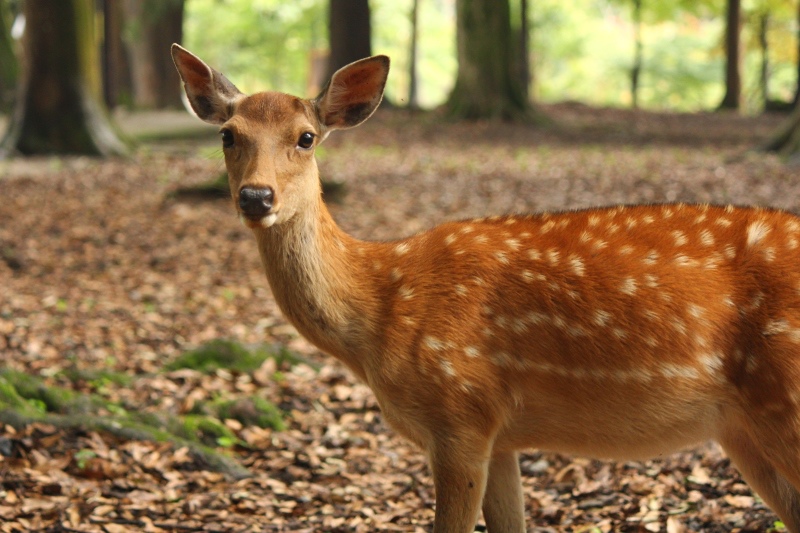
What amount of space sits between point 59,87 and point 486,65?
8818 mm

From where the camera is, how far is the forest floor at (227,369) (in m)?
4.88

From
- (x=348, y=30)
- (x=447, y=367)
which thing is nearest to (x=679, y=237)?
(x=447, y=367)

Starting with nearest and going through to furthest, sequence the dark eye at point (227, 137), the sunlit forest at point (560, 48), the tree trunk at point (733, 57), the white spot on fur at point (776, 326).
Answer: the white spot on fur at point (776, 326) < the dark eye at point (227, 137) < the tree trunk at point (733, 57) < the sunlit forest at point (560, 48)

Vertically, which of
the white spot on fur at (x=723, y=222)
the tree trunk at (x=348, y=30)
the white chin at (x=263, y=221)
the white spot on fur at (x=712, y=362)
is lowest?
the white spot on fur at (x=712, y=362)

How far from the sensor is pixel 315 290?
3.94m

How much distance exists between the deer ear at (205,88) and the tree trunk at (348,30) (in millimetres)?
17480

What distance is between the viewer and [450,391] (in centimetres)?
365

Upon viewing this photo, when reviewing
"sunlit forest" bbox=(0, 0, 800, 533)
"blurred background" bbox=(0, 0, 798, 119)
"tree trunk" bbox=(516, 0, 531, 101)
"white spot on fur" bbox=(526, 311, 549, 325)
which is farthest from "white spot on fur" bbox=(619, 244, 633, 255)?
"tree trunk" bbox=(516, 0, 531, 101)

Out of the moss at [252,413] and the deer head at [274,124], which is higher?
the deer head at [274,124]

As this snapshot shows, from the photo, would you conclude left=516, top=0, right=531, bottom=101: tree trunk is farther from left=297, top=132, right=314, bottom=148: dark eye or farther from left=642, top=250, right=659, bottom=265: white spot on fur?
left=642, top=250, right=659, bottom=265: white spot on fur

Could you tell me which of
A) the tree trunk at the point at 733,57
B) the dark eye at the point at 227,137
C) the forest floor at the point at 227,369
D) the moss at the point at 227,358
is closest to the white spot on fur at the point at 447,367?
the forest floor at the point at 227,369

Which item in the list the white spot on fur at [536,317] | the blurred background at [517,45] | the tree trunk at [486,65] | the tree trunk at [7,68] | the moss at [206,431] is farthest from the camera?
the blurred background at [517,45]

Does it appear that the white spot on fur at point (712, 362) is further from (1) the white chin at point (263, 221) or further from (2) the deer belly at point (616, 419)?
(1) the white chin at point (263, 221)

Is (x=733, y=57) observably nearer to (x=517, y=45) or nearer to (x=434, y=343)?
(x=517, y=45)
